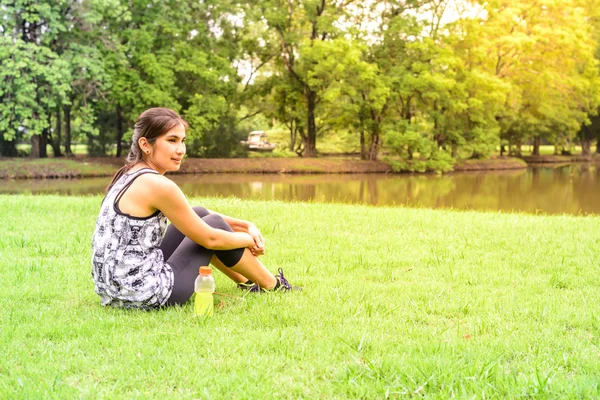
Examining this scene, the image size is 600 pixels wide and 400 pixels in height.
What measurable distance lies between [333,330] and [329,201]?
1447cm

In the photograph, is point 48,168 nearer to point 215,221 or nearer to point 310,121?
point 310,121

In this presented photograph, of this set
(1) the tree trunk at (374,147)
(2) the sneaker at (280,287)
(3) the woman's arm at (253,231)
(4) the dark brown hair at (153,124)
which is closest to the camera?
(4) the dark brown hair at (153,124)

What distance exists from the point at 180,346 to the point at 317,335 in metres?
0.81

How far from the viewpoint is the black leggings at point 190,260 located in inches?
169

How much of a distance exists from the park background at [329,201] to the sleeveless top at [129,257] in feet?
0.44

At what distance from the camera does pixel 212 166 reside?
3142cm

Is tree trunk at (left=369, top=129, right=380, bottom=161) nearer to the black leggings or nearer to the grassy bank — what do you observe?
the grassy bank

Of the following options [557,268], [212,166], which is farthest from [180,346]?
[212,166]

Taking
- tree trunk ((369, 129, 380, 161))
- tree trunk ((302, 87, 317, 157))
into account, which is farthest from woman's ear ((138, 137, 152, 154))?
tree trunk ((369, 129, 380, 161))

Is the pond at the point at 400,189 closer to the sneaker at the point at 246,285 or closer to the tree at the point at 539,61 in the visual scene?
the tree at the point at 539,61

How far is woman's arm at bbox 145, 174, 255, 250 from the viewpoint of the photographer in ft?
13.2

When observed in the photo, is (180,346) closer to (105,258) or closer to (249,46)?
(105,258)

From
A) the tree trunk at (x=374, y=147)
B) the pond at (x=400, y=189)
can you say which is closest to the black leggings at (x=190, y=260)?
the pond at (x=400, y=189)

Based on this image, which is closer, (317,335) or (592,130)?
(317,335)
